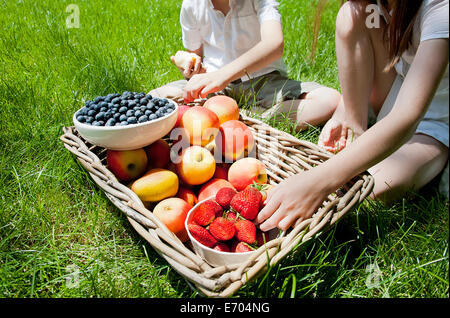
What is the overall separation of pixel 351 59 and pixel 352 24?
0.11 m

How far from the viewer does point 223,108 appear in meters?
1.05

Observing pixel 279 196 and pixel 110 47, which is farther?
pixel 110 47

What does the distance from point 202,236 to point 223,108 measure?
46 centimetres

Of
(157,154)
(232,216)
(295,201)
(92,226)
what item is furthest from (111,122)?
(295,201)

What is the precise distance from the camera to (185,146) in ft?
3.21

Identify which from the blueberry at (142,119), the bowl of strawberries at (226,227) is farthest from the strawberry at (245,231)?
the blueberry at (142,119)

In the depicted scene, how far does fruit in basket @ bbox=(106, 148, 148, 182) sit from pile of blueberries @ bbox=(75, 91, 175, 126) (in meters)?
0.09

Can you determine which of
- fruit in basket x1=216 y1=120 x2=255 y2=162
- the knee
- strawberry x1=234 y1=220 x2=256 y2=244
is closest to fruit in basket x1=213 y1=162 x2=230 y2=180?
fruit in basket x1=216 y1=120 x2=255 y2=162

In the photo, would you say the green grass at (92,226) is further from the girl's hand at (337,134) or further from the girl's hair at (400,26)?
the girl's hair at (400,26)

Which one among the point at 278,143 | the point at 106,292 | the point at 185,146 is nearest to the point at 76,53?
the point at 185,146

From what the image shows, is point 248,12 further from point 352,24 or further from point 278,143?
point 278,143

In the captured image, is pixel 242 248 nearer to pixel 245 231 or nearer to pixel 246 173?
pixel 245 231

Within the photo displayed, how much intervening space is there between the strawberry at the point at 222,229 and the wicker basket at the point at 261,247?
7 cm

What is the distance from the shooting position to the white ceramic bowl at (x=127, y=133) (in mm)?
828
